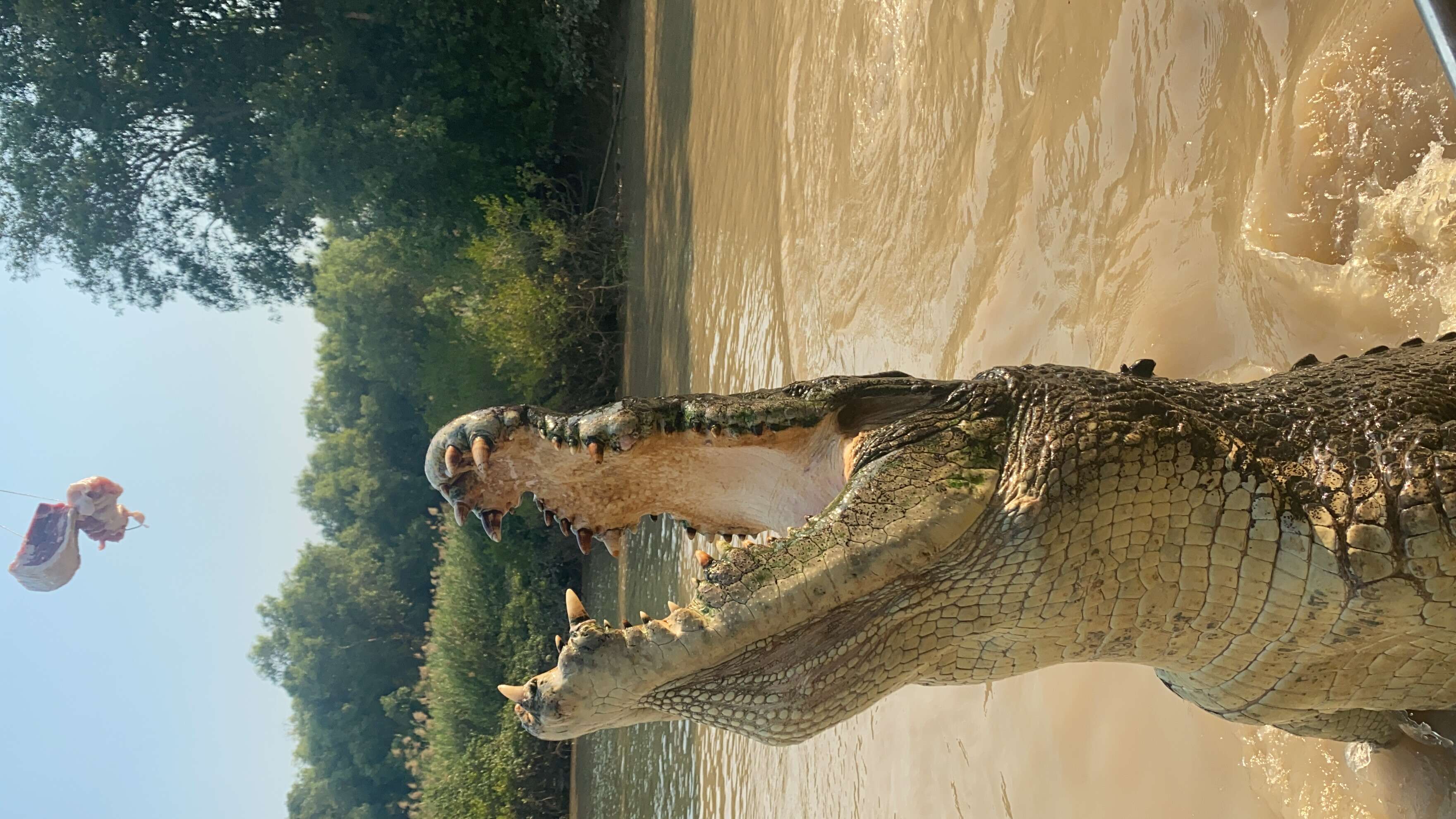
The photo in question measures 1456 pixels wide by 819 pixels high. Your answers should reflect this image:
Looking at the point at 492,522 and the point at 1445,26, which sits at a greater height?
the point at 1445,26

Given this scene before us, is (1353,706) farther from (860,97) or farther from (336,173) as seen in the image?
(336,173)

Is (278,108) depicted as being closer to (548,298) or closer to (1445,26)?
(548,298)

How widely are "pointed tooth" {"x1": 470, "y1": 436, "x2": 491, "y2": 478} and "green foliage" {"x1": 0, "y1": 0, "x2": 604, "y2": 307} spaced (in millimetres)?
10231

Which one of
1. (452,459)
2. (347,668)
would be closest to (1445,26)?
(452,459)

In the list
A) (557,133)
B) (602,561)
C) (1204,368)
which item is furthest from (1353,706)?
(557,133)

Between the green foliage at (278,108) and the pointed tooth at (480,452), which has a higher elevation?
the green foliage at (278,108)

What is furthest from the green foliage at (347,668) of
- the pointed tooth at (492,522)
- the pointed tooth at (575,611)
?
the pointed tooth at (575,611)

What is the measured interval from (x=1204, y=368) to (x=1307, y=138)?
95cm

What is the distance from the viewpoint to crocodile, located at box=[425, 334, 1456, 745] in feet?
5.64

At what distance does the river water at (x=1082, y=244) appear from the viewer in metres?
3.11

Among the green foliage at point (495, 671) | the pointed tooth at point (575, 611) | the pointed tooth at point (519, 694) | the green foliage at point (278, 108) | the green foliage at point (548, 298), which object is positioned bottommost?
the pointed tooth at point (519, 694)

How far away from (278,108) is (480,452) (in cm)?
1150

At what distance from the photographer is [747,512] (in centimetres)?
246

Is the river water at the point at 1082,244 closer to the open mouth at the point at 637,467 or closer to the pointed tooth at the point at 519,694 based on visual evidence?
the open mouth at the point at 637,467
